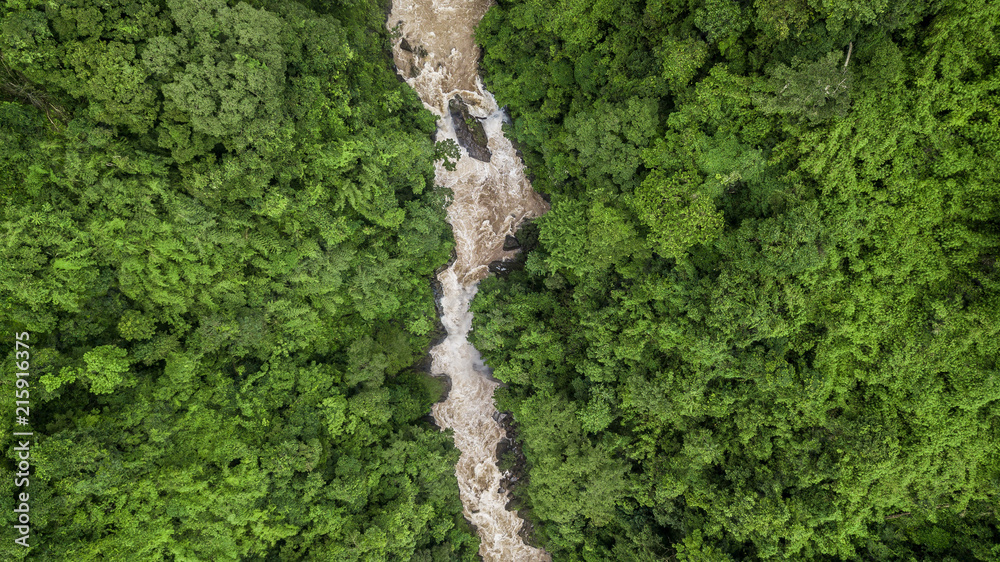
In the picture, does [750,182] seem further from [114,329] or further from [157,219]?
[114,329]

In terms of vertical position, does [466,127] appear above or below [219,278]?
above

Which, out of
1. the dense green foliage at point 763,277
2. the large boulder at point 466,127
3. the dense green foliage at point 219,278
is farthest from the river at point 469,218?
the dense green foliage at point 763,277

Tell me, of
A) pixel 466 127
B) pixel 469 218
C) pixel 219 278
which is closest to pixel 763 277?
pixel 469 218

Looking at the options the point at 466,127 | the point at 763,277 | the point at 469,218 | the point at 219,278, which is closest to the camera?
the point at 763,277

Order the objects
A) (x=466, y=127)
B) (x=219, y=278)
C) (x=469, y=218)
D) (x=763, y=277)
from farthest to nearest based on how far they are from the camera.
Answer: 1. (x=469, y=218)
2. (x=466, y=127)
3. (x=219, y=278)
4. (x=763, y=277)

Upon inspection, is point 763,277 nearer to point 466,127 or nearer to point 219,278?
point 466,127

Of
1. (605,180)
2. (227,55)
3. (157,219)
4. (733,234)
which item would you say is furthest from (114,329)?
(733,234)

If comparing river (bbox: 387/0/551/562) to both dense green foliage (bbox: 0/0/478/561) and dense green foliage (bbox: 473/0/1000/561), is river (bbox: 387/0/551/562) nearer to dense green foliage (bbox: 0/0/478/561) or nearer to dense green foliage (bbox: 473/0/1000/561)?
dense green foliage (bbox: 0/0/478/561)
